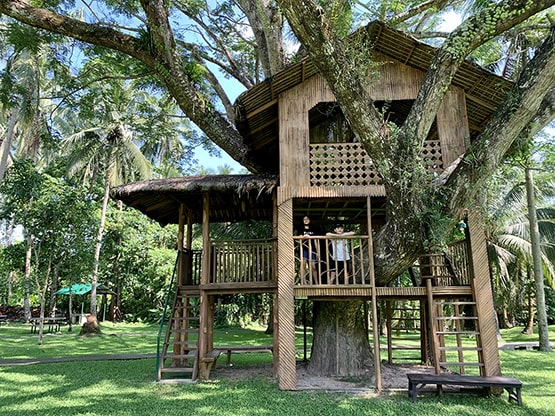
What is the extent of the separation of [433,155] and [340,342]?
4.37m

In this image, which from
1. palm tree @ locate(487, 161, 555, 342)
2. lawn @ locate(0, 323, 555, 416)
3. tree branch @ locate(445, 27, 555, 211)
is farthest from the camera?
palm tree @ locate(487, 161, 555, 342)

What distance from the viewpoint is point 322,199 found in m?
7.79

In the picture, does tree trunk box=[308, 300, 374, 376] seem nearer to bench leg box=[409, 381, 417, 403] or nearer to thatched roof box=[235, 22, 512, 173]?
bench leg box=[409, 381, 417, 403]

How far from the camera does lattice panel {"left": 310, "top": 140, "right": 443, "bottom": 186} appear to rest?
778 cm

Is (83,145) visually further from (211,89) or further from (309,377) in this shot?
(309,377)

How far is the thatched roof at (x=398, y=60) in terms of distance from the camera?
768cm

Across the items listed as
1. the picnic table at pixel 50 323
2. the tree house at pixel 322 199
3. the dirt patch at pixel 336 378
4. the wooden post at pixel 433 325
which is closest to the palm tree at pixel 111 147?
the picnic table at pixel 50 323

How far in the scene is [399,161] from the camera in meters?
5.85

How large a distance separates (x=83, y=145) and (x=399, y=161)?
1854 cm

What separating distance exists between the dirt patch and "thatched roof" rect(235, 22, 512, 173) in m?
5.37

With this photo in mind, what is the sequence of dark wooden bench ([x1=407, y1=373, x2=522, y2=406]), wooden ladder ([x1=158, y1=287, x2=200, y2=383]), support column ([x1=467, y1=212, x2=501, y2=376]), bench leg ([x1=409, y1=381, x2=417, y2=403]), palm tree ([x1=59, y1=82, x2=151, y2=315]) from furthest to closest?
palm tree ([x1=59, y1=82, x2=151, y2=315]) < wooden ladder ([x1=158, y1=287, x2=200, y2=383]) < support column ([x1=467, y1=212, x2=501, y2=376]) < bench leg ([x1=409, y1=381, x2=417, y2=403]) < dark wooden bench ([x1=407, y1=373, x2=522, y2=406])

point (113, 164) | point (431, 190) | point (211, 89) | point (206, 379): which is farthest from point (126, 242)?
point (431, 190)

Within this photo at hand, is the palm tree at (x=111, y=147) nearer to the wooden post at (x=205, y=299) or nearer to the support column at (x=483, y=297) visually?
the wooden post at (x=205, y=299)

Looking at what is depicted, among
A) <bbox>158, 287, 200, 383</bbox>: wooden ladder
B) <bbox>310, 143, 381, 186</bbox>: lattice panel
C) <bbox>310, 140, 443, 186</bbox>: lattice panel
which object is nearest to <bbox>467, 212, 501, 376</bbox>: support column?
<bbox>310, 140, 443, 186</bbox>: lattice panel
